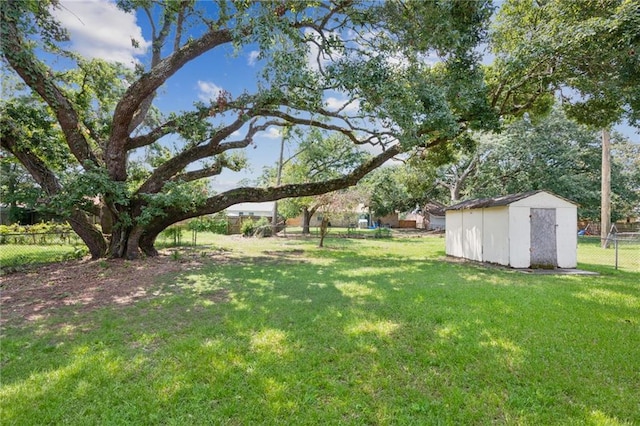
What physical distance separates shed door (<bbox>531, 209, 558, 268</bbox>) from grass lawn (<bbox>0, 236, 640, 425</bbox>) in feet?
11.1

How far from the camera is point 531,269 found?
8.64 meters

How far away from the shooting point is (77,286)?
595 cm

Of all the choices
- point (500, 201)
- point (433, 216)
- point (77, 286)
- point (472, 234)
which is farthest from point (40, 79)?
point (433, 216)

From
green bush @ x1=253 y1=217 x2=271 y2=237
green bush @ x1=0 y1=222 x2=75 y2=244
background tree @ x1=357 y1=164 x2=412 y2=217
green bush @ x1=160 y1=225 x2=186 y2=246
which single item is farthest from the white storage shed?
background tree @ x1=357 y1=164 x2=412 y2=217

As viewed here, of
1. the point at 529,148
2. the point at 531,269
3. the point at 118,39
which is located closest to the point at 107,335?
the point at 118,39

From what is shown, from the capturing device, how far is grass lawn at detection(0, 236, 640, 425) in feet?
7.60

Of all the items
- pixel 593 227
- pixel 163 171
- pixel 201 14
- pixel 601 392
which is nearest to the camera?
pixel 601 392

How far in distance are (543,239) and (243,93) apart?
28.9ft

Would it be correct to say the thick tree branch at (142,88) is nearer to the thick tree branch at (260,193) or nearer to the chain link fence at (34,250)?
the thick tree branch at (260,193)

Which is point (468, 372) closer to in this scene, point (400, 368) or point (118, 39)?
point (400, 368)

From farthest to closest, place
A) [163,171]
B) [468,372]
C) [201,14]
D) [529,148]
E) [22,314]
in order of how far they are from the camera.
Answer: [529,148]
[163,171]
[201,14]
[22,314]
[468,372]

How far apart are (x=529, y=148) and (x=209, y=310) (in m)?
23.4

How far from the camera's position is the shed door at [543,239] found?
8.76 meters

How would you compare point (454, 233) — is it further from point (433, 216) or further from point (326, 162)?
point (433, 216)
